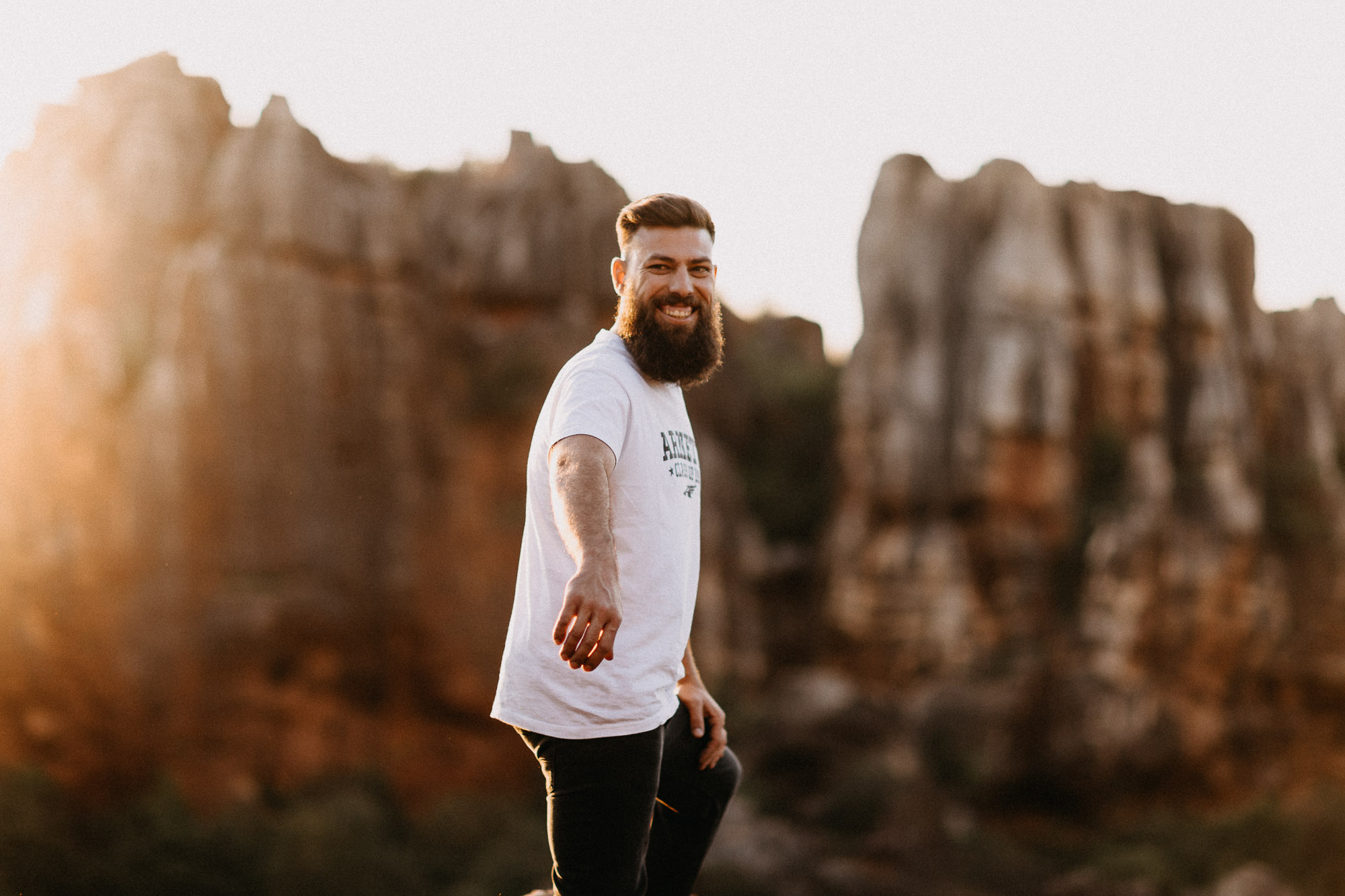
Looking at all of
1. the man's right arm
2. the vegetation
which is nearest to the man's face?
the man's right arm

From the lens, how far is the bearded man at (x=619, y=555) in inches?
82.8

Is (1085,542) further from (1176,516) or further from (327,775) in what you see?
(327,775)

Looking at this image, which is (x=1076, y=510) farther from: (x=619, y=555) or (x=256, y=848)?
(x=619, y=555)

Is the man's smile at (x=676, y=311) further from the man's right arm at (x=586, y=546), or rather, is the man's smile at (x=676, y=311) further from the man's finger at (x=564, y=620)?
the man's finger at (x=564, y=620)

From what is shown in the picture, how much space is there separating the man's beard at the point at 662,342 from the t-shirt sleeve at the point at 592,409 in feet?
0.54

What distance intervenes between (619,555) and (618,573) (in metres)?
0.15

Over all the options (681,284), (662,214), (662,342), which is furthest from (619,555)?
(662,214)

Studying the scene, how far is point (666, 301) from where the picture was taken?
2377mm

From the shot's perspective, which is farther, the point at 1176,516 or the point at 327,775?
the point at 1176,516

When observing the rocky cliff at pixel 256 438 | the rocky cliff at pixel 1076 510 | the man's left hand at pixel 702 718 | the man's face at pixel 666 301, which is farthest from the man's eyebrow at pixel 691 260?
the rocky cliff at pixel 1076 510

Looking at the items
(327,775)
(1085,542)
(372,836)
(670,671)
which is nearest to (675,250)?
(670,671)

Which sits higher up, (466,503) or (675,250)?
(675,250)

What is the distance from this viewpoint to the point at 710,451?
18.1 metres

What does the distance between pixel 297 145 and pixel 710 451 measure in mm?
7622
